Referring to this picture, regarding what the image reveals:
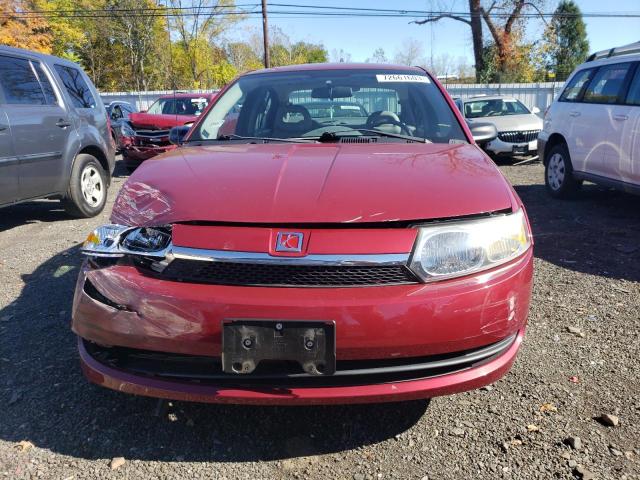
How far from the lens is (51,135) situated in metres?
5.66

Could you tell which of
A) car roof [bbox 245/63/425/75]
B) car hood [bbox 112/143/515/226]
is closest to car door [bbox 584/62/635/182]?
car roof [bbox 245/63/425/75]

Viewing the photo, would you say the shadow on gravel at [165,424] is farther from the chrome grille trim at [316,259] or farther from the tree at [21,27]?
the tree at [21,27]

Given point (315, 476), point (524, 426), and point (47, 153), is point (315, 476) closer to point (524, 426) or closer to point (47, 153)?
point (524, 426)

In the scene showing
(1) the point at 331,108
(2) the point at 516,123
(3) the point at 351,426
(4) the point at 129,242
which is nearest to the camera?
(4) the point at 129,242

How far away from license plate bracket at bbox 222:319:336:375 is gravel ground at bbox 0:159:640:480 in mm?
549

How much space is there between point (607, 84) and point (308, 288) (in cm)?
578

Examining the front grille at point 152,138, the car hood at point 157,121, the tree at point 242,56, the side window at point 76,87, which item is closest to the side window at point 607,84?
the side window at point 76,87

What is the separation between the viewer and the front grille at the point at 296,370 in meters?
1.88

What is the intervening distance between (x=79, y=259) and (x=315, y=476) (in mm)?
3498

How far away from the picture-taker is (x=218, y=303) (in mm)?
1836

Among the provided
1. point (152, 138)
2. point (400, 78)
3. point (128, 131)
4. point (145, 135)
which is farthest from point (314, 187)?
point (128, 131)

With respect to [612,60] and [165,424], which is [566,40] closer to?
[612,60]

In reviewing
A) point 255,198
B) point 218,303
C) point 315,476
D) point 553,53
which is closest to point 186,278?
point 218,303

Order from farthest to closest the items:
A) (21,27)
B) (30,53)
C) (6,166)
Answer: (21,27), (30,53), (6,166)
